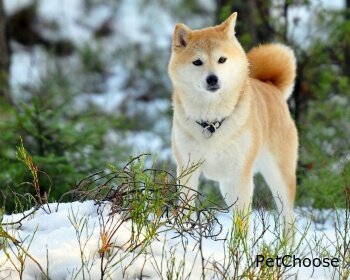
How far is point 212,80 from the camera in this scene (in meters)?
4.55

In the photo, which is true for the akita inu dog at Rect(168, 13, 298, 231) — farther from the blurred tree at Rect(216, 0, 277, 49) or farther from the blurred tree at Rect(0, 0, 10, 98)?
the blurred tree at Rect(0, 0, 10, 98)

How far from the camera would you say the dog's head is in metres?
4.58

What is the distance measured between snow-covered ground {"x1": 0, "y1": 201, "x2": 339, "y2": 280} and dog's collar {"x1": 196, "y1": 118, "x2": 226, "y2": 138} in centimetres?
122

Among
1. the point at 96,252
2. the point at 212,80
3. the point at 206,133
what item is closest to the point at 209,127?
the point at 206,133

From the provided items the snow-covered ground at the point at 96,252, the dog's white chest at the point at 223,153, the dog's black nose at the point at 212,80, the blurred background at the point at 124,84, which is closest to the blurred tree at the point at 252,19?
the blurred background at the point at 124,84

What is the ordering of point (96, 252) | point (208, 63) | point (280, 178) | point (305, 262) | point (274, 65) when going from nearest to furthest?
point (96, 252) < point (305, 262) < point (208, 63) < point (280, 178) < point (274, 65)

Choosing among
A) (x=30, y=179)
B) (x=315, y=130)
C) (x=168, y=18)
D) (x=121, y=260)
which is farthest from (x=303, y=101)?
(x=168, y=18)

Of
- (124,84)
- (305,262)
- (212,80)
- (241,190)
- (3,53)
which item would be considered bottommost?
(305,262)

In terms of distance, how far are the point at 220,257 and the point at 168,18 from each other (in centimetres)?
1194

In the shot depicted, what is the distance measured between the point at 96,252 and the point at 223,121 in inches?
69.9

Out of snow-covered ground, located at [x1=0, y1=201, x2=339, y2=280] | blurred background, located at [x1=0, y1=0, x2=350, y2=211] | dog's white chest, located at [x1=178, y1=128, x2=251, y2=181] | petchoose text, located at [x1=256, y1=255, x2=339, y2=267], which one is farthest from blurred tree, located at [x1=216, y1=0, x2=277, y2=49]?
snow-covered ground, located at [x1=0, y1=201, x2=339, y2=280]

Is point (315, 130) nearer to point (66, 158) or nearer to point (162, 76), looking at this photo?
point (66, 158)

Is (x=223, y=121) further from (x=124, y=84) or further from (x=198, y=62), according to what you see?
(x=124, y=84)

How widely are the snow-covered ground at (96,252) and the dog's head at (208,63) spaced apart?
4.69ft
